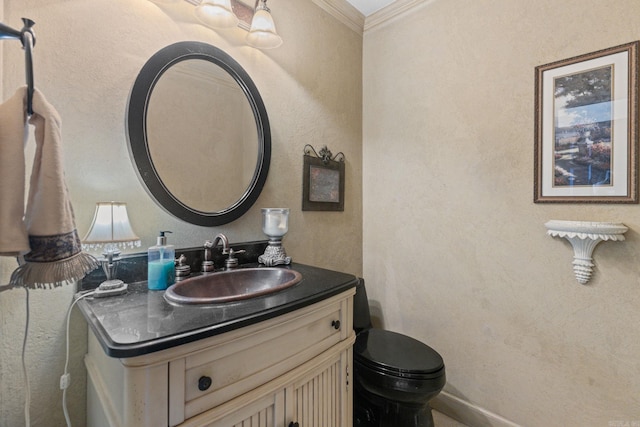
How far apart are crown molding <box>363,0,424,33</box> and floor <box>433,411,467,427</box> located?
2.64 meters

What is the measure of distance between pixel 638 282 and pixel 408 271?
1035mm

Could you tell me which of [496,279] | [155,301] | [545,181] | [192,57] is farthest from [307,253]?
[545,181]

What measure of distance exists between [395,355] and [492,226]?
0.88 m

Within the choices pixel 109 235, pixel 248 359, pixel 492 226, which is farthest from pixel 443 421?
pixel 109 235

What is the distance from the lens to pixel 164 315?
74cm

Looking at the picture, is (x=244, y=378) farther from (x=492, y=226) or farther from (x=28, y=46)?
(x=492, y=226)

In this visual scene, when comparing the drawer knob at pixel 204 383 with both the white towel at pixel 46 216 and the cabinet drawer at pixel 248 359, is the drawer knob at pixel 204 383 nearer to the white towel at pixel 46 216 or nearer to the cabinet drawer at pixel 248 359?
the cabinet drawer at pixel 248 359

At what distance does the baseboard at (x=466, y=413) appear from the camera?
1.48 metres

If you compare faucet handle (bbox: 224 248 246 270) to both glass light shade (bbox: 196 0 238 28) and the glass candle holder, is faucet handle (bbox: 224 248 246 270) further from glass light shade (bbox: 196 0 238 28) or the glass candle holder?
glass light shade (bbox: 196 0 238 28)

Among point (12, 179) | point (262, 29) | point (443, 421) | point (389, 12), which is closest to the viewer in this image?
point (12, 179)

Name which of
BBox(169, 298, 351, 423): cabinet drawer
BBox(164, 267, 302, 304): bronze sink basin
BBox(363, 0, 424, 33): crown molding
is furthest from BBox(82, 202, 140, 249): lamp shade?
BBox(363, 0, 424, 33): crown molding

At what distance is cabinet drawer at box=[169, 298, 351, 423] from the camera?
644 mm

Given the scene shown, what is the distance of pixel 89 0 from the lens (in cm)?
99

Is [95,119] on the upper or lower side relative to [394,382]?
upper
